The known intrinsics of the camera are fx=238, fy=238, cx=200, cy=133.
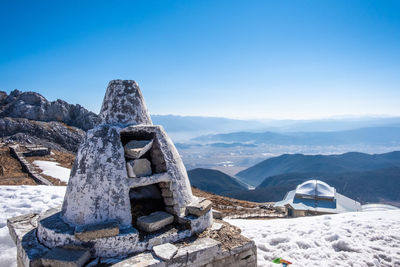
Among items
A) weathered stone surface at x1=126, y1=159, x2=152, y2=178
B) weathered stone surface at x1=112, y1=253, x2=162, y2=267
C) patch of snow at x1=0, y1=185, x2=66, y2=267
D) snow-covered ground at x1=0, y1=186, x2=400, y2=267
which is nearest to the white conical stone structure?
weathered stone surface at x1=126, y1=159, x2=152, y2=178

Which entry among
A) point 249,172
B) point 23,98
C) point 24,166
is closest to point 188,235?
point 24,166

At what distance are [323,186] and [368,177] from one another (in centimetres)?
4329

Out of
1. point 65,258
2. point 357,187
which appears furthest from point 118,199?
point 357,187

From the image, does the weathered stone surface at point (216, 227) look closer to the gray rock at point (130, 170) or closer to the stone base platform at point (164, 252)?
the stone base platform at point (164, 252)

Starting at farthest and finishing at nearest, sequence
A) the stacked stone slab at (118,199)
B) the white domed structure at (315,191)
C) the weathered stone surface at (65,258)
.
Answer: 1. the white domed structure at (315,191)
2. the stacked stone slab at (118,199)
3. the weathered stone surface at (65,258)

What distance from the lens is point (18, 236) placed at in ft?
15.3

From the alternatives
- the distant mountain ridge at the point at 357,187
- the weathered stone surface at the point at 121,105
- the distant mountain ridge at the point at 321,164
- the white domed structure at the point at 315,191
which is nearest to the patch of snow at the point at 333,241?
the weathered stone surface at the point at 121,105

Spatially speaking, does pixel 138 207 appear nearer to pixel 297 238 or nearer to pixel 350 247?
pixel 297 238

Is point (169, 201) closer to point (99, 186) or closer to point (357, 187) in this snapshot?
point (99, 186)

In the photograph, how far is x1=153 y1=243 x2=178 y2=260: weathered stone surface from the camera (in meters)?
3.85

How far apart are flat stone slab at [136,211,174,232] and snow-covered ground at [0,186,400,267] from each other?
259cm

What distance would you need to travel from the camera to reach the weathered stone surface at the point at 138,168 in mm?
4594

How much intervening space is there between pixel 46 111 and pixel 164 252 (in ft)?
119

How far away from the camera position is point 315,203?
15758 millimetres
